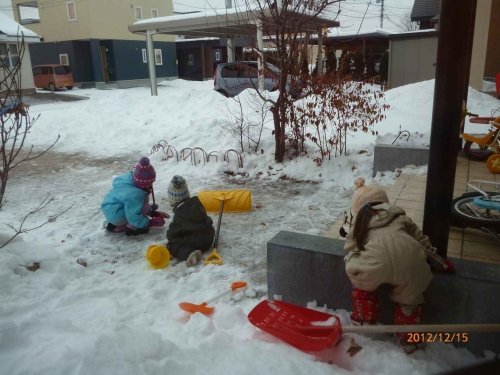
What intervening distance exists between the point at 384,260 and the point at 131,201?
311 centimetres

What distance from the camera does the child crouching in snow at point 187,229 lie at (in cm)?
413

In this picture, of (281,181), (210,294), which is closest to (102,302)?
(210,294)

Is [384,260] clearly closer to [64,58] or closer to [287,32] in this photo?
[287,32]

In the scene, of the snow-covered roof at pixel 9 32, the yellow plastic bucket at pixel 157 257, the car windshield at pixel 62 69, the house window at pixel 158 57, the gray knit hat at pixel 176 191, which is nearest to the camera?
the yellow plastic bucket at pixel 157 257

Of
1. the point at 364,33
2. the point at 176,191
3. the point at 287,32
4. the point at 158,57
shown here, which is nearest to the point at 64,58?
the point at 158,57

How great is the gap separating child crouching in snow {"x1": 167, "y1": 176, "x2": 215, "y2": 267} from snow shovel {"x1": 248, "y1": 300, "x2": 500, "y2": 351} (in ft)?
4.60

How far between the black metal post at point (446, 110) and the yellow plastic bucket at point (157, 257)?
245cm

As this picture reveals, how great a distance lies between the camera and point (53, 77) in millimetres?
24531

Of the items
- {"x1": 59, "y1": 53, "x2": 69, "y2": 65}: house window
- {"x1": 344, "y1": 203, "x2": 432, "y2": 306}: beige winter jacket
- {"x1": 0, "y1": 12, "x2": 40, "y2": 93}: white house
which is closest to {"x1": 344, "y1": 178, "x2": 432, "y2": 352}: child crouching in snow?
{"x1": 344, "y1": 203, "x2": 432, "y2": 306}: beige winter jacket

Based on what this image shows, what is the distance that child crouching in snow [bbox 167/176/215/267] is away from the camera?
4.13 metres

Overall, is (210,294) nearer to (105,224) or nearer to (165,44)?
(105,224)

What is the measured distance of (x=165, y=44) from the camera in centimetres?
3000

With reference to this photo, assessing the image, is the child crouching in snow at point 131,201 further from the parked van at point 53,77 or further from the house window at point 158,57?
the house window at point 158,57
